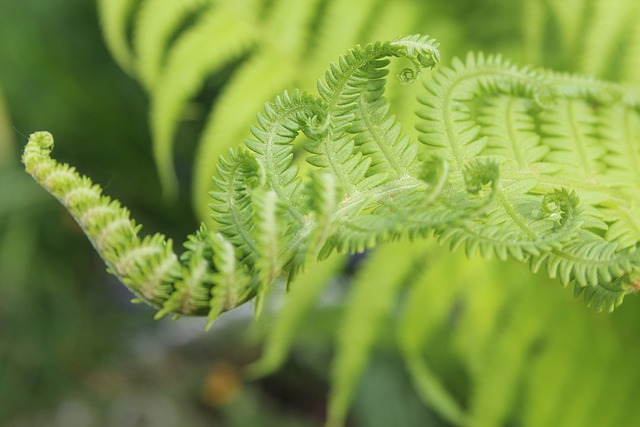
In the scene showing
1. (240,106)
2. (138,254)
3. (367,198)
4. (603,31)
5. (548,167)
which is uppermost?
(603,31)

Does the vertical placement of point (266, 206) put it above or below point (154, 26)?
below

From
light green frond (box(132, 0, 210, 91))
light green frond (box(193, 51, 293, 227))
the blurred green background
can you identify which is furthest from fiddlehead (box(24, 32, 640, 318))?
the blurred green background

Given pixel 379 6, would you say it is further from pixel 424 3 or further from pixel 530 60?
pixel 530 60

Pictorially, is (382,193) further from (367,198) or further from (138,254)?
(138,254)

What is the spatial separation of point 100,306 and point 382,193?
2.11 meters

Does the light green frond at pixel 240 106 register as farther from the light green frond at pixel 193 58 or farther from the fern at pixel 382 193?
the fern at pixel 382 193

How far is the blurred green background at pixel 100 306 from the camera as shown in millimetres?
1907

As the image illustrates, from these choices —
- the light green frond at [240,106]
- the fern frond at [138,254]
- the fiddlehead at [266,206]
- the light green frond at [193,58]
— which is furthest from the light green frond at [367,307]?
the fern frond at [138,254]

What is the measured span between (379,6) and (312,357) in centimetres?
150

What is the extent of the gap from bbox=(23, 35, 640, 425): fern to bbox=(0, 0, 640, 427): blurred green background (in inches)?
28.1

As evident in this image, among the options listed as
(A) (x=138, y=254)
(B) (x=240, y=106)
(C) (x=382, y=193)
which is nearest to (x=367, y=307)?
(B) (x=240, y=106)

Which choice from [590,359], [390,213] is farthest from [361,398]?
[390,213]

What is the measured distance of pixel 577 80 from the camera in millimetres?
678

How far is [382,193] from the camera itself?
499mm
